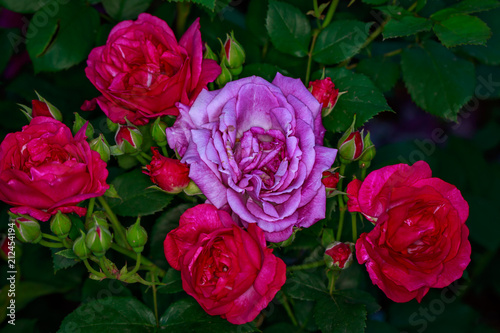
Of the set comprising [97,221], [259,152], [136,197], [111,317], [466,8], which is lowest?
[111,317]

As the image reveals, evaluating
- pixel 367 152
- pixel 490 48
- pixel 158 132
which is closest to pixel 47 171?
pixel 158 132

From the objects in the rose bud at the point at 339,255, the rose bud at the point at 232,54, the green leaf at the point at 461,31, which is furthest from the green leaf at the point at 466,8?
the rose bud at the point at 339,255

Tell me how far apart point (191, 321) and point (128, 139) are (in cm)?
40

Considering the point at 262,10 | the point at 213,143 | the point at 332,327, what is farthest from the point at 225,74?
the point at 332,327

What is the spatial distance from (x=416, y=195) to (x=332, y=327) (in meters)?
0.32

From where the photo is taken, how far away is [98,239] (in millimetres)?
830

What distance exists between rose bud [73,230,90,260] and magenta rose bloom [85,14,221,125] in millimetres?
238

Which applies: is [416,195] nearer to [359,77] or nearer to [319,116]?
[319,116]

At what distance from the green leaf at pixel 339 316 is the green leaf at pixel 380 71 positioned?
568 mm

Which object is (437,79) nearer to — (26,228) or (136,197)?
(136,197)

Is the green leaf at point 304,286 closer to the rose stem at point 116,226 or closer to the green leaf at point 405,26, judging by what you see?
the rose stem at point 116,226

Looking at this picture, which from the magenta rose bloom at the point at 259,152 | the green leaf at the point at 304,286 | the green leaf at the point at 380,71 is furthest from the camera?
the green leaf at the point at 380,71

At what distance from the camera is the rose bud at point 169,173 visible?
83 cm

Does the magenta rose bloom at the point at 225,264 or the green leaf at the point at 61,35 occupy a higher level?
the green leaf at the point at 61,35
